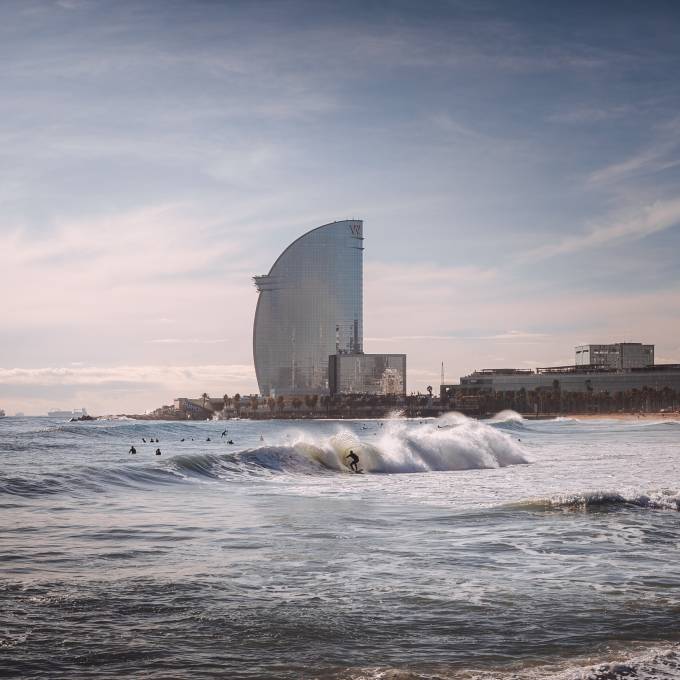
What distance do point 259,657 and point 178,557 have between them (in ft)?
18.7

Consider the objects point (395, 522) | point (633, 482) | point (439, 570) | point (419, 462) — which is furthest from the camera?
point (419, 462)

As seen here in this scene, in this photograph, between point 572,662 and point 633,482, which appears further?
point 633,482

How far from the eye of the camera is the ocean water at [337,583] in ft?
27.8

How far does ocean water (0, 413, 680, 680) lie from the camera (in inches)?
334

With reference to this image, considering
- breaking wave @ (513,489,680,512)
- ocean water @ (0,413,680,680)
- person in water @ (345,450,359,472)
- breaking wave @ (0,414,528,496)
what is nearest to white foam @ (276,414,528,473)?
breaking wave @ (0,414,528,496)

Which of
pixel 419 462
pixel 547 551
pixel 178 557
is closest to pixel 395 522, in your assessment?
pixel 547 551

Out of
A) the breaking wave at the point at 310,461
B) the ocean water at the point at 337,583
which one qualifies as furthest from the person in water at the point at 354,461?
the ocean water at the point at 337,583

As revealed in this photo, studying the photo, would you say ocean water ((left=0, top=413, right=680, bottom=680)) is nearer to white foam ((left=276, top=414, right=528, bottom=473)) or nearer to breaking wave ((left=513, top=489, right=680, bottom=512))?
breaking wave ((left=513, top=489, right=680, bottom=512))

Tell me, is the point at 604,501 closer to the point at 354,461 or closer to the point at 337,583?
the point at 337,583

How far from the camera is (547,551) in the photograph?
14641mm

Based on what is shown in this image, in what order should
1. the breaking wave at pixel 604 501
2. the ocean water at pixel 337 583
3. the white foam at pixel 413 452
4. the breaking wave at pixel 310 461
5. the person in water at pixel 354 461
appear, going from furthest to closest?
the white foam at pixel 413 452 < the person in water at pixel 354 461 < the breaking wave at pixel 310 461 < the breaking wave at pixel 604 501 < the ocean water at pixel 337 583

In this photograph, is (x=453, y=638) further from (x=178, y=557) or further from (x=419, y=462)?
(x=419, y=462)

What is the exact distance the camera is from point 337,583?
1195 cm

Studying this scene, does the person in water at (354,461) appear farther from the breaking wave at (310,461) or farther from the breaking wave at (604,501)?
the breaking wave at (604,501)
